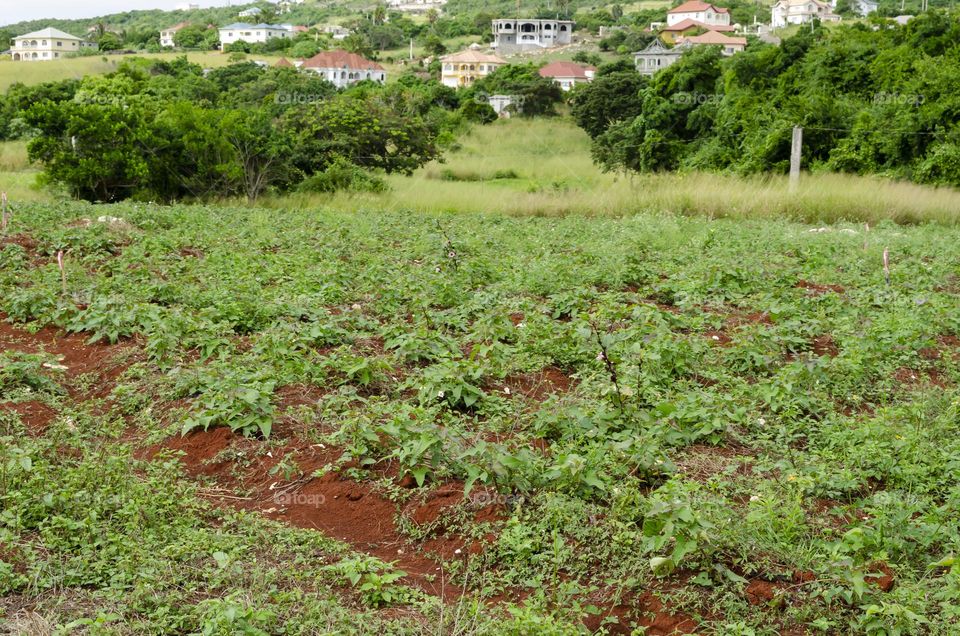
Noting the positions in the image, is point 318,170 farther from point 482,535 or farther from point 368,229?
point 482,535

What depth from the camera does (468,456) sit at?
389 centimetres

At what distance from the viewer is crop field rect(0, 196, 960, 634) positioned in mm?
3109

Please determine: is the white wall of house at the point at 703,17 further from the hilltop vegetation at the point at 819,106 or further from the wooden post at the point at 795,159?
the wooden post at the point at 795,159

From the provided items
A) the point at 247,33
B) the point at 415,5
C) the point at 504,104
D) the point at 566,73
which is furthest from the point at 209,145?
the point at 415,5

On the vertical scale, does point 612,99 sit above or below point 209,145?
above

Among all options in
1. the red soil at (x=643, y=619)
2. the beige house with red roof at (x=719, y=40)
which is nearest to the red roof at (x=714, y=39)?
the beige house with red roof at (x=719, y=40)

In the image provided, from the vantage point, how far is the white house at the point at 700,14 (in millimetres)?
76625

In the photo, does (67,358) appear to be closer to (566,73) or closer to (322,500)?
(322,500)

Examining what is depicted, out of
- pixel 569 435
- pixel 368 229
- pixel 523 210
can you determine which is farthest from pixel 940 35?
pixel 569 435

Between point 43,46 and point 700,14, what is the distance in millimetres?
50813

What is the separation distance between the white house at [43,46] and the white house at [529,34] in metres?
33.0

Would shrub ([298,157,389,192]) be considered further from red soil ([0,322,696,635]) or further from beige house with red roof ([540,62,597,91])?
beige house with red roof ([540,62,597,91])

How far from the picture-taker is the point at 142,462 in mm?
4047

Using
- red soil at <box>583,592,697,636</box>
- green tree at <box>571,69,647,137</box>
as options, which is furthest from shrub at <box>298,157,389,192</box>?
green tree at <box>571,69,647,137</box>
